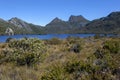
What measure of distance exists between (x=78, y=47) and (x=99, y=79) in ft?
38.5

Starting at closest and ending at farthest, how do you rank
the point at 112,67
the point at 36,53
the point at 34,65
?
the point at 112,67
the point at 34,65
the point at 36,53

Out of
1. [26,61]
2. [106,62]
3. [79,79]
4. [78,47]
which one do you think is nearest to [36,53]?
[26,61]

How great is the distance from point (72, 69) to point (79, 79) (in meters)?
1.86

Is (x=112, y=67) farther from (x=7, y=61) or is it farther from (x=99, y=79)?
(x=7, y=61)

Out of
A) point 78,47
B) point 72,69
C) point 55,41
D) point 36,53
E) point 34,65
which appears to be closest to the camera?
point 72,69

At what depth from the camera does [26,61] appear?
1212 centimetres

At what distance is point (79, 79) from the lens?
Answer: 26.2 feet

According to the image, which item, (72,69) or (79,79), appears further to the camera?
(72,69)

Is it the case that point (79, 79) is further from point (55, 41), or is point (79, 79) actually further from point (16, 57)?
point (55, 41)

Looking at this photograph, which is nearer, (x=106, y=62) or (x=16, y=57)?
(x=106, y=62)

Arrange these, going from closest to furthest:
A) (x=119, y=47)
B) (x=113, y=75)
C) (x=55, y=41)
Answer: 1. (x=113, y=75)
2. (x=119, y=47)
3. (x=55, y=41)

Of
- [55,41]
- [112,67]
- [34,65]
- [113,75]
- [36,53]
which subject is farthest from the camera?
[55,41]

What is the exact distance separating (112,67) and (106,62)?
0.52m

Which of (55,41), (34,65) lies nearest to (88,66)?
(34,65)
